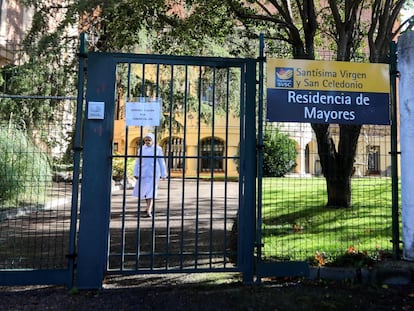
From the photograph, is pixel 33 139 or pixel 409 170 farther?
pixel 33 139

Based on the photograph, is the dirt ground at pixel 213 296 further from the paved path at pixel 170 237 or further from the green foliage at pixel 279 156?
the green foliage at pixel 279 156

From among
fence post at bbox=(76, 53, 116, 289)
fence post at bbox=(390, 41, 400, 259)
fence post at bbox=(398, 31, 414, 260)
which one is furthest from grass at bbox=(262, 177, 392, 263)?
fence post at bbox=(76, 53, 116, 289)

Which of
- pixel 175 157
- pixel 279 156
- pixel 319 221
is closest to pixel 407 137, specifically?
pixel 279 156

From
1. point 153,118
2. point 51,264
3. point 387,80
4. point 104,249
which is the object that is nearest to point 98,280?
point 104,249

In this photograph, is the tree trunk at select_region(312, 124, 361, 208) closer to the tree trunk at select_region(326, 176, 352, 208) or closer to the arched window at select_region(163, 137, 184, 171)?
the tree trunk at select_region(326, 176, 352, 208)

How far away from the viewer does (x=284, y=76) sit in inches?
201

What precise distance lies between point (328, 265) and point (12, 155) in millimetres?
7156

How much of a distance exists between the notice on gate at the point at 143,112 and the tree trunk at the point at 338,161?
4688 millimetres

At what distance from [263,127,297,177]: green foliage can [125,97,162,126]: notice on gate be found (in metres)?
2.18

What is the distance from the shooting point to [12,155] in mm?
8953

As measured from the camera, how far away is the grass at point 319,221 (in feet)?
20.1

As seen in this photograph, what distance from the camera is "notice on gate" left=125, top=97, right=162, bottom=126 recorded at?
4930 millimetres

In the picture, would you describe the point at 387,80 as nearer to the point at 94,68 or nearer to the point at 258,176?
the point at 258,176

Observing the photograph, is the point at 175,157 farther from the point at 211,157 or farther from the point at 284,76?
the point at 284,76
